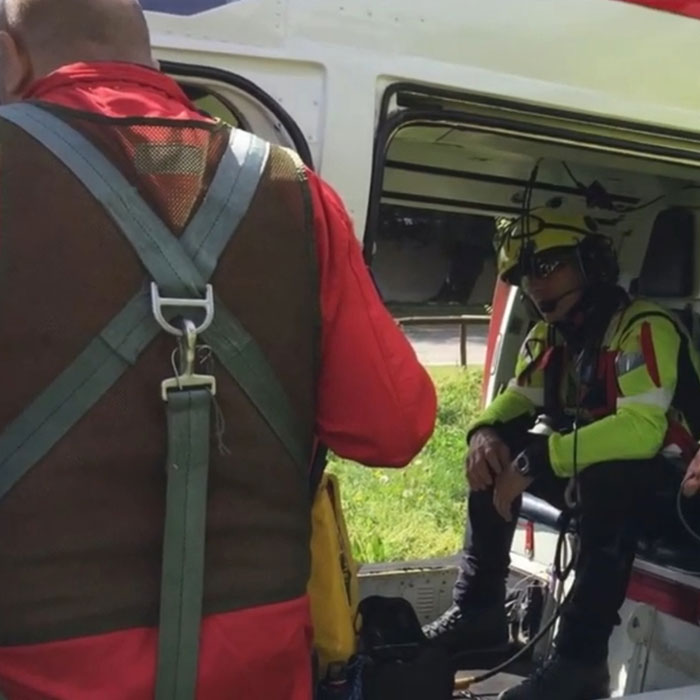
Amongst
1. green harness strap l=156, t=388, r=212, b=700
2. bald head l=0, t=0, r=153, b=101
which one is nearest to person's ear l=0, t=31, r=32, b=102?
bald head l=0, t=0, r=153, b=101

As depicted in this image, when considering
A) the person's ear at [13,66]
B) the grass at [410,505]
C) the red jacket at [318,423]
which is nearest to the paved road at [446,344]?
the grass at [410,505]

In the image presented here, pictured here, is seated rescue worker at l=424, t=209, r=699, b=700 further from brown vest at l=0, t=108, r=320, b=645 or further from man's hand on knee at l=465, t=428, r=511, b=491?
brown vest at l=0, t=108, r=320, b=645

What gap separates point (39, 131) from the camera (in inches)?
59.4

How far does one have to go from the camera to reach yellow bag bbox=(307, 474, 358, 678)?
6.47 ft

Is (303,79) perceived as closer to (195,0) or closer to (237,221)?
(195,0)

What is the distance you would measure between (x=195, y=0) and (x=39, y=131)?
55 centimetres

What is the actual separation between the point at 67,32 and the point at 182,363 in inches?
20.3

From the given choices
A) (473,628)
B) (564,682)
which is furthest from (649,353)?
(473,628)

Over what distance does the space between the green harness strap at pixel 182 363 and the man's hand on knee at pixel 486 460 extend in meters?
2.06

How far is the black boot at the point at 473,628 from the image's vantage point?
3588mm

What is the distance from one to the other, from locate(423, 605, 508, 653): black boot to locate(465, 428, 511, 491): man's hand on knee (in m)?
0.39

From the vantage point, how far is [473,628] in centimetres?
362

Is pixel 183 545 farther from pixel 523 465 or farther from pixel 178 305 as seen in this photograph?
pixel 523 465

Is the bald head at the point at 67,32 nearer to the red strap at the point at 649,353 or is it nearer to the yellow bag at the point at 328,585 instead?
the yellow bag at the point at 328,585
